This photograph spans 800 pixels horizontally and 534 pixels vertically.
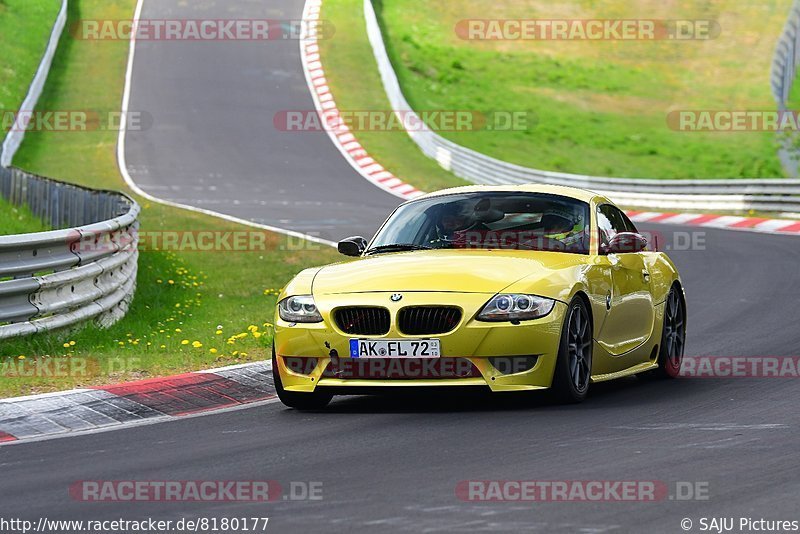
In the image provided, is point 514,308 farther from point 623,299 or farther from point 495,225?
point 623,299

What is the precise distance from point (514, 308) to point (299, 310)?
4.40 feet

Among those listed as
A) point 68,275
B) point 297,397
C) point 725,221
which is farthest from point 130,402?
point 725,221

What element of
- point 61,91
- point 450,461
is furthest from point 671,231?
point 61,91

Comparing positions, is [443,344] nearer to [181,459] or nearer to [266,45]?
[181,459]

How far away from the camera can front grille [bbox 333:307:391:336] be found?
8.93 meters

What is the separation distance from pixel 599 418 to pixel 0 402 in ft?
11.9

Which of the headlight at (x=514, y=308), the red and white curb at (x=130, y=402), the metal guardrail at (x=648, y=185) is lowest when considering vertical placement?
the metal guardrail at (x=648, y=185)

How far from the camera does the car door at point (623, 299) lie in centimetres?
1003

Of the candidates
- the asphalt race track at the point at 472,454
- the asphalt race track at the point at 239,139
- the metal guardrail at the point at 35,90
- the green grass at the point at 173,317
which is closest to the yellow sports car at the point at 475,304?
the asphalt race track at the point at 472,454

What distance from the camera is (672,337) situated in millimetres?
11312

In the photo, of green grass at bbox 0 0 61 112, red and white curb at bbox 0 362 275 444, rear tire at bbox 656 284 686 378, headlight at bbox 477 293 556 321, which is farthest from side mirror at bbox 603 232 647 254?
green grass at bbox 0 0 61 112

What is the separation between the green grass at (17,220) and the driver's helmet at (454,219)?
10507 millimetres

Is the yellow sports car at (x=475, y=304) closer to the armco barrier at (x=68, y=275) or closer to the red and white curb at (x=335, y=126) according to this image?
the armco barrier at (x=68, y=275)

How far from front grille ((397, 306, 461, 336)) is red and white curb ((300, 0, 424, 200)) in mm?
23498
